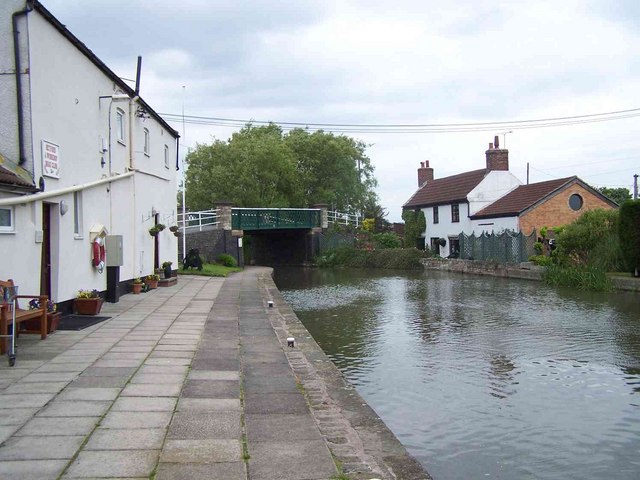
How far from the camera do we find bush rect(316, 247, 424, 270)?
37000 mm

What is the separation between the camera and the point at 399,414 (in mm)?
7031

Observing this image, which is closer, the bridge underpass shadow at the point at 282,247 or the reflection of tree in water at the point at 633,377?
the reflection of tree in water at the point at 633,377

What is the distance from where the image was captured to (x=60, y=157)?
36.0 feet

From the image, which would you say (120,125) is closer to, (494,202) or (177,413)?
(177,413)

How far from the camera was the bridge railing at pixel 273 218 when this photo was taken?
3606cm

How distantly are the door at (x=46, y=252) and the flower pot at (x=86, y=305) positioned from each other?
0.79m

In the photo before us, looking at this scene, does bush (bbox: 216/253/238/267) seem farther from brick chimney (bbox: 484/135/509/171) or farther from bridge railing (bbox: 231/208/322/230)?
brick chimney (bbox: 484/135/509/171)

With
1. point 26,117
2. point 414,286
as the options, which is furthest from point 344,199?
point 26,117

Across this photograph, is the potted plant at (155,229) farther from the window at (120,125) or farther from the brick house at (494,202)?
the brick house at (494,202)

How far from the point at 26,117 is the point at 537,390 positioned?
27.2 ft

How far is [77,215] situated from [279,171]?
104ft

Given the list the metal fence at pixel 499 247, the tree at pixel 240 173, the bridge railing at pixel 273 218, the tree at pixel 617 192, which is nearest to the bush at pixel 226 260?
the bridge railing at pixel 273 218

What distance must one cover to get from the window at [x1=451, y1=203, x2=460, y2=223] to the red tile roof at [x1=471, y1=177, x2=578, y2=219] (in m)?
1.86

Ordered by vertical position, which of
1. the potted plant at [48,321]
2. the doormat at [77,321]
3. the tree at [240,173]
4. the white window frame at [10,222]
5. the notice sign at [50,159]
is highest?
the tree at [240,173]
